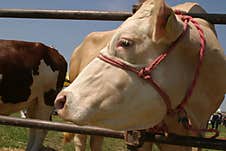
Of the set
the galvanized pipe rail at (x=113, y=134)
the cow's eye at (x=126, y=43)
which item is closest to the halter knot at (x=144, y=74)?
the cow's eye at (x=126, y=43)

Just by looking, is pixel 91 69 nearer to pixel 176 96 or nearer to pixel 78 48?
pixel 176 96

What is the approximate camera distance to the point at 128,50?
5.42 feet

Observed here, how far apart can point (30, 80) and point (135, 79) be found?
3.99 m

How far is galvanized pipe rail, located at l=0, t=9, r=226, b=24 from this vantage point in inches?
79.0

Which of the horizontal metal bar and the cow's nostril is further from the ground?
the horizontal metal bar

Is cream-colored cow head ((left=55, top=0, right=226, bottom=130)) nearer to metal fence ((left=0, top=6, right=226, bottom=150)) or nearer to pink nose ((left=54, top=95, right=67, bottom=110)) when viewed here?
pink nose ((left=54, top=95, right=67, bottom=110))

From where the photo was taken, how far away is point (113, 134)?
6.17ft

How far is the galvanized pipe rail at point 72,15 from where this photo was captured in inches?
79.0

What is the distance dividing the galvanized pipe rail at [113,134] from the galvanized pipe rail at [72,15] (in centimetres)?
55

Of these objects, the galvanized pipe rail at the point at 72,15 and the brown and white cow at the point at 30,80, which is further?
the brown and white cow at the point at 30,80

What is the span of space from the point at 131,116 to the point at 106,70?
8.5 inches

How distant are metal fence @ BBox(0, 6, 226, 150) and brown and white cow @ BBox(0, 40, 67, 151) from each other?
3.12m

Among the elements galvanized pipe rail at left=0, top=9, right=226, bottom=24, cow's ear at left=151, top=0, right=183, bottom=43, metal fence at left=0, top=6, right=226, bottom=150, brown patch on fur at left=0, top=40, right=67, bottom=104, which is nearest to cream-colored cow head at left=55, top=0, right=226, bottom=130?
cow's ear at left=151, top=0, right=183, bottom=43

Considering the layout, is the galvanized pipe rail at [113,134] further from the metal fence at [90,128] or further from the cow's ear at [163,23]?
the cow's ear at [163,23]
